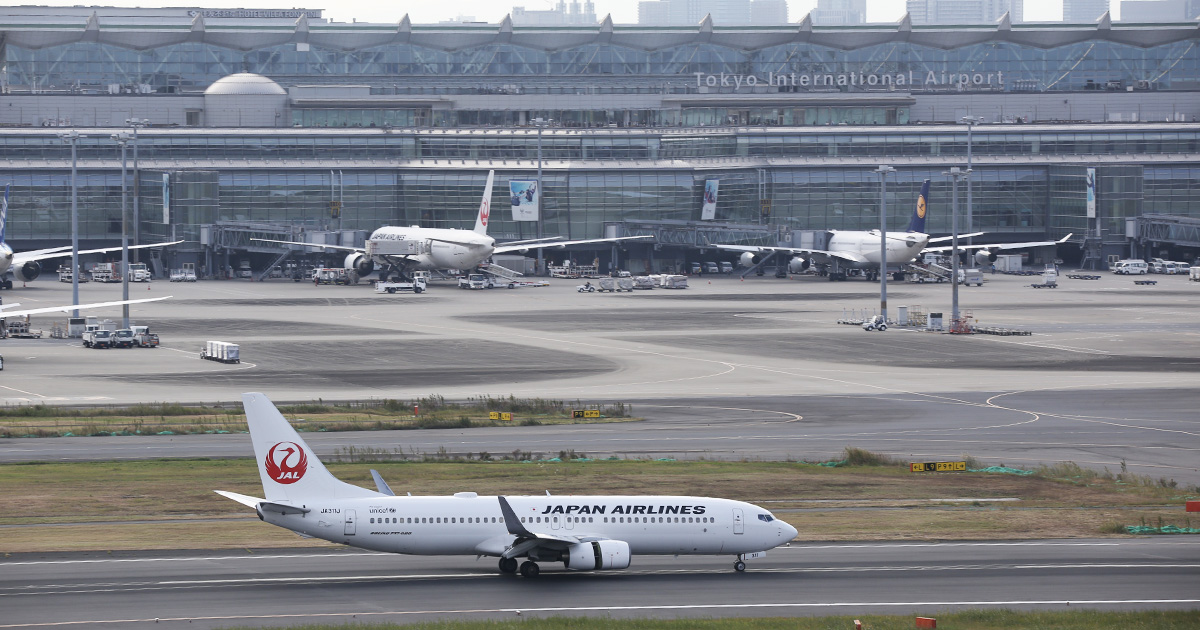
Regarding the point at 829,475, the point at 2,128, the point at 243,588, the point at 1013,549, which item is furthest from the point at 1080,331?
the point at 2,128

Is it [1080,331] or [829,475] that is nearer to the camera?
[829,475]

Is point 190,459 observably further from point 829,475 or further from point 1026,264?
point 1026,264

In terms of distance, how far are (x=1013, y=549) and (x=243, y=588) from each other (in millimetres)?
22270

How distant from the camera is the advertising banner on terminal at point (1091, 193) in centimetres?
16962

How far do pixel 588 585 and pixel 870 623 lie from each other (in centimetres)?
Result: 809

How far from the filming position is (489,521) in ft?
128

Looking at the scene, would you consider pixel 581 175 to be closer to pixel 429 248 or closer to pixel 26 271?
pixel 429 248

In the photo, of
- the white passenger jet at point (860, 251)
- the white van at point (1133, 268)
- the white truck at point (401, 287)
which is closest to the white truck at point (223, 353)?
the white truck at point (401, 287)

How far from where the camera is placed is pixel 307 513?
38.7 meters

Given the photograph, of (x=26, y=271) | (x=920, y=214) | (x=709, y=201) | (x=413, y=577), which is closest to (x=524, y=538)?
(x=413, y=577)

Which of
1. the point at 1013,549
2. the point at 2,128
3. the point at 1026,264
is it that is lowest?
the point at 1013,549

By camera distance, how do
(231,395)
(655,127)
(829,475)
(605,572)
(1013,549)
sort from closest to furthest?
1. (605,572)
2. (1013,549)
3. (829,475)
4. (231,395)
5. (655,127)

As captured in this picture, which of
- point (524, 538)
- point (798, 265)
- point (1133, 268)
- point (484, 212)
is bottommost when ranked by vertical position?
point (524, 538)

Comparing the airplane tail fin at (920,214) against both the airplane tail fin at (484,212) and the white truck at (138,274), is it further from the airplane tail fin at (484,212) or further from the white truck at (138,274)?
the white truck at (138,274)
